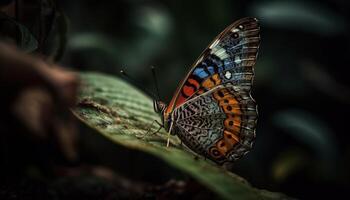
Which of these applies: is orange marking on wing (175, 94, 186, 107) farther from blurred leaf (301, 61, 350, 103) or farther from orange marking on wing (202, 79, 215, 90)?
blurred leaf (301, 61, 350, 103)

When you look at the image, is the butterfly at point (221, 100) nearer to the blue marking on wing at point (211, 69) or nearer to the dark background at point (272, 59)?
the blue marking on wing at point (211, 69)

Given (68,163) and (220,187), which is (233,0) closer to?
(68,163)

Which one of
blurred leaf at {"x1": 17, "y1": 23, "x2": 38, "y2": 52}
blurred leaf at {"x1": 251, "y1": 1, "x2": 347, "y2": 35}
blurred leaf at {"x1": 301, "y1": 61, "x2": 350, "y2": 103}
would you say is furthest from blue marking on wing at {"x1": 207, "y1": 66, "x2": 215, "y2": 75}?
blurred leaf at {"x1": 251, "y1": 1, "x2": 347, "y2": 35}

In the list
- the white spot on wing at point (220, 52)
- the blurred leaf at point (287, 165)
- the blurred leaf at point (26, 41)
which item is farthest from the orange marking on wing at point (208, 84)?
the blurred leaf at point (287, 165)

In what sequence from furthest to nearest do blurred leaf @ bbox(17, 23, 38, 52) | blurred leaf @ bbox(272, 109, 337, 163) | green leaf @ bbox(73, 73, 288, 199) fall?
blurred leaf @ bbox(272, 109, 337, 163) < blurred leaf @ bbox(17, 23, 38, 52) < green leaf @ bbox(73, 73, 288, 199)

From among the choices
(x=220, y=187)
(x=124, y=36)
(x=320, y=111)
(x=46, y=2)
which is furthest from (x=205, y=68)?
(x=320, y=111)

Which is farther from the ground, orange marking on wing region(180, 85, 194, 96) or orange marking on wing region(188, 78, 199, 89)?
orange marking on wing region(188, 78, 199, 89)
